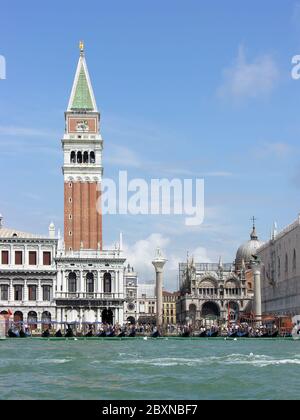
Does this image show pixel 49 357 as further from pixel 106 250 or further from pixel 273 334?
pixel 106 250

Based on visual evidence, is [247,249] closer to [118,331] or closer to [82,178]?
[82,178]

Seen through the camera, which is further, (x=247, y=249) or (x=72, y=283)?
(x=247, y=249)

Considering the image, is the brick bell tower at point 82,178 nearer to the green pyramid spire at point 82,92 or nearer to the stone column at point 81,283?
the green pyramid spire at point 82,92

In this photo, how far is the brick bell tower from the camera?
69.2 m

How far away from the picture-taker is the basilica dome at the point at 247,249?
10275 centimetres

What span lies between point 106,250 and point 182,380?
46338 millimetres

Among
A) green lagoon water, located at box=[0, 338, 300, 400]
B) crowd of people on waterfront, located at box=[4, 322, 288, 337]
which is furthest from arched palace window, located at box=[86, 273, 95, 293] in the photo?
green lagoon water, located at box=[0, 338, 300, 400]

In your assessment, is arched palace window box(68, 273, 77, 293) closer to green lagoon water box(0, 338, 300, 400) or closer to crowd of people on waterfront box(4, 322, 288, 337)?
crowd of people on waterfront box(4, 322, 288, 337)

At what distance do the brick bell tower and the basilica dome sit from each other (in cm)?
3616

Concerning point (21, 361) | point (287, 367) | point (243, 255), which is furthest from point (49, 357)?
point (243, 255)

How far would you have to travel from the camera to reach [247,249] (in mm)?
104000

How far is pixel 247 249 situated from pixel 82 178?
3900 cm

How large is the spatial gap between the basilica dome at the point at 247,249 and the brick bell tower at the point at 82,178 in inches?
1424

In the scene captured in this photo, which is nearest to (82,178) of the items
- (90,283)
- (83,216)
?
(83,216)
